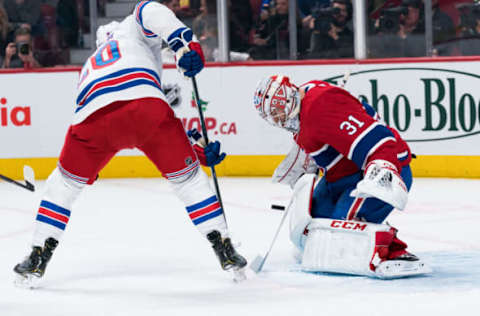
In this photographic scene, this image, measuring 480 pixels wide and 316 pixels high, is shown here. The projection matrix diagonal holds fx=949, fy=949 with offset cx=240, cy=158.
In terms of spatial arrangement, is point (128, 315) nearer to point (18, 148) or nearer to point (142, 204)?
point (142, 204)

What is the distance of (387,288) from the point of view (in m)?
3.20

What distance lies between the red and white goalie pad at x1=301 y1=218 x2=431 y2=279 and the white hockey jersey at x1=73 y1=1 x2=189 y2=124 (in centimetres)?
76

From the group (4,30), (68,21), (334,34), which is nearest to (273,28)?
(334,34)

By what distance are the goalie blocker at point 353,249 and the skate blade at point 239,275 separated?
0.74ft

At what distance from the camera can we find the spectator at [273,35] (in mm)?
6578

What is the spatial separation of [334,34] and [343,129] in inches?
131

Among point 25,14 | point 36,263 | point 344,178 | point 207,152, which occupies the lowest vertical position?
point 36,263

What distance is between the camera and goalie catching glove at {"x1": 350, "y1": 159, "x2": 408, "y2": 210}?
3.04 meters

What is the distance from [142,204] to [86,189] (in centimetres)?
71

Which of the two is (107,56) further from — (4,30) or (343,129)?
(4,30)

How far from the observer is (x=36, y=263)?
133 inches

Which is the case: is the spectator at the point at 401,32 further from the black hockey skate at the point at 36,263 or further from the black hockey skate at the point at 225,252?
the black hockey skate at the point at 36,263

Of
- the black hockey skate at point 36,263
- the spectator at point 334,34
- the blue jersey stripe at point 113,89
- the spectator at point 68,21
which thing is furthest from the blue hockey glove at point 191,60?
the spectator at point 68,21

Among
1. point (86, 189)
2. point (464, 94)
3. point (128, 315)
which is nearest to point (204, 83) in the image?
point (86, 189)
